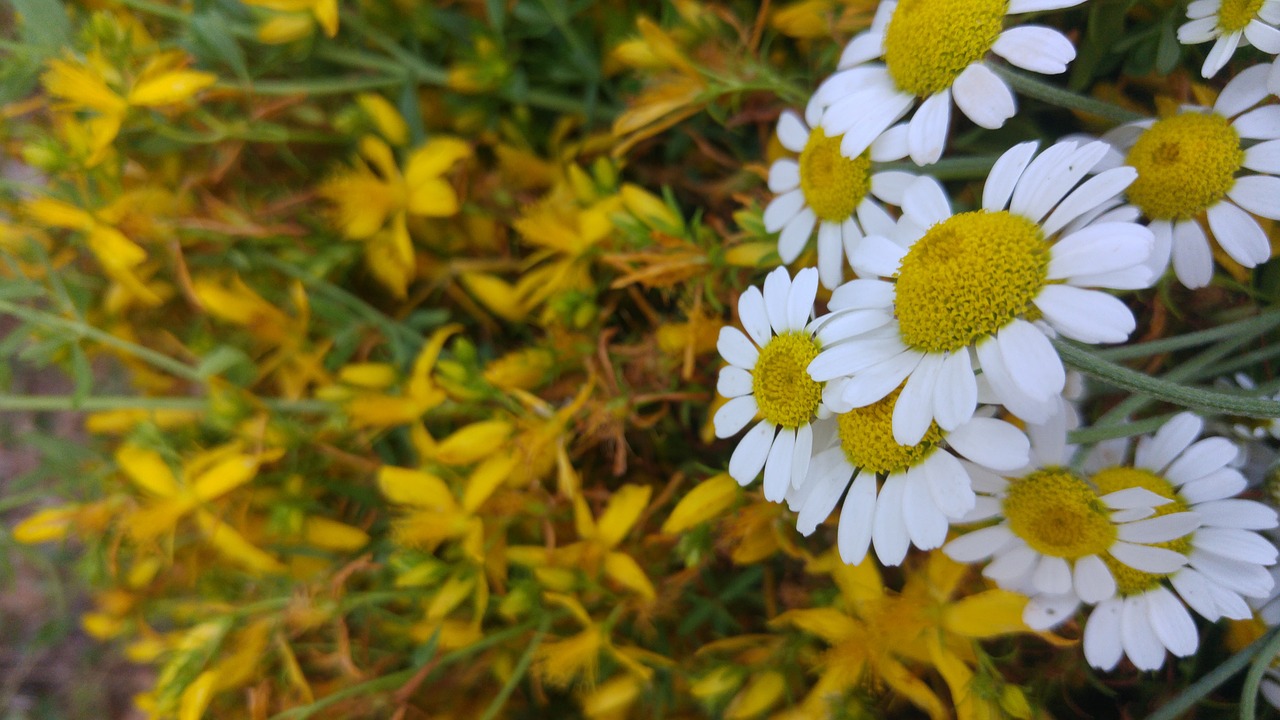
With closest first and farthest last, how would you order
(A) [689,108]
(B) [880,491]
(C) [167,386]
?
(B) [880,491]
(A) [689,108]
(C) [167,386]

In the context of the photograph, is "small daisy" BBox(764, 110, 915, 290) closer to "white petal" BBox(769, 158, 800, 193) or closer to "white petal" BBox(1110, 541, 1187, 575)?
"white petal" BBox(769, 158, 800, 193)

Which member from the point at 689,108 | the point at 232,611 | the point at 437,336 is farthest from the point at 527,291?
the point at 232,611

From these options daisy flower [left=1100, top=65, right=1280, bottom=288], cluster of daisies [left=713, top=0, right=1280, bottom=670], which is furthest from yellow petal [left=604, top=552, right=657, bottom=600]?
daisy flower [left=1100, top=65, right=1280, bottom=288]

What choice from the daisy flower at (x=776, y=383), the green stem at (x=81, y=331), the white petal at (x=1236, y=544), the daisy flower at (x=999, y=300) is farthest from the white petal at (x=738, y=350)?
the green stem at (x=81, y=331)

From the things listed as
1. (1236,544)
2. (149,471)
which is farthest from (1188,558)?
(149,471)

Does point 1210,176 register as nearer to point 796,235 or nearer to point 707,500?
point 796,235

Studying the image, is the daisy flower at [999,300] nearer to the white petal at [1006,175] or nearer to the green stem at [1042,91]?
the white petal at [1006,175]

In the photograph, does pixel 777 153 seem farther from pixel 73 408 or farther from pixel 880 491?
pixel 73 408
